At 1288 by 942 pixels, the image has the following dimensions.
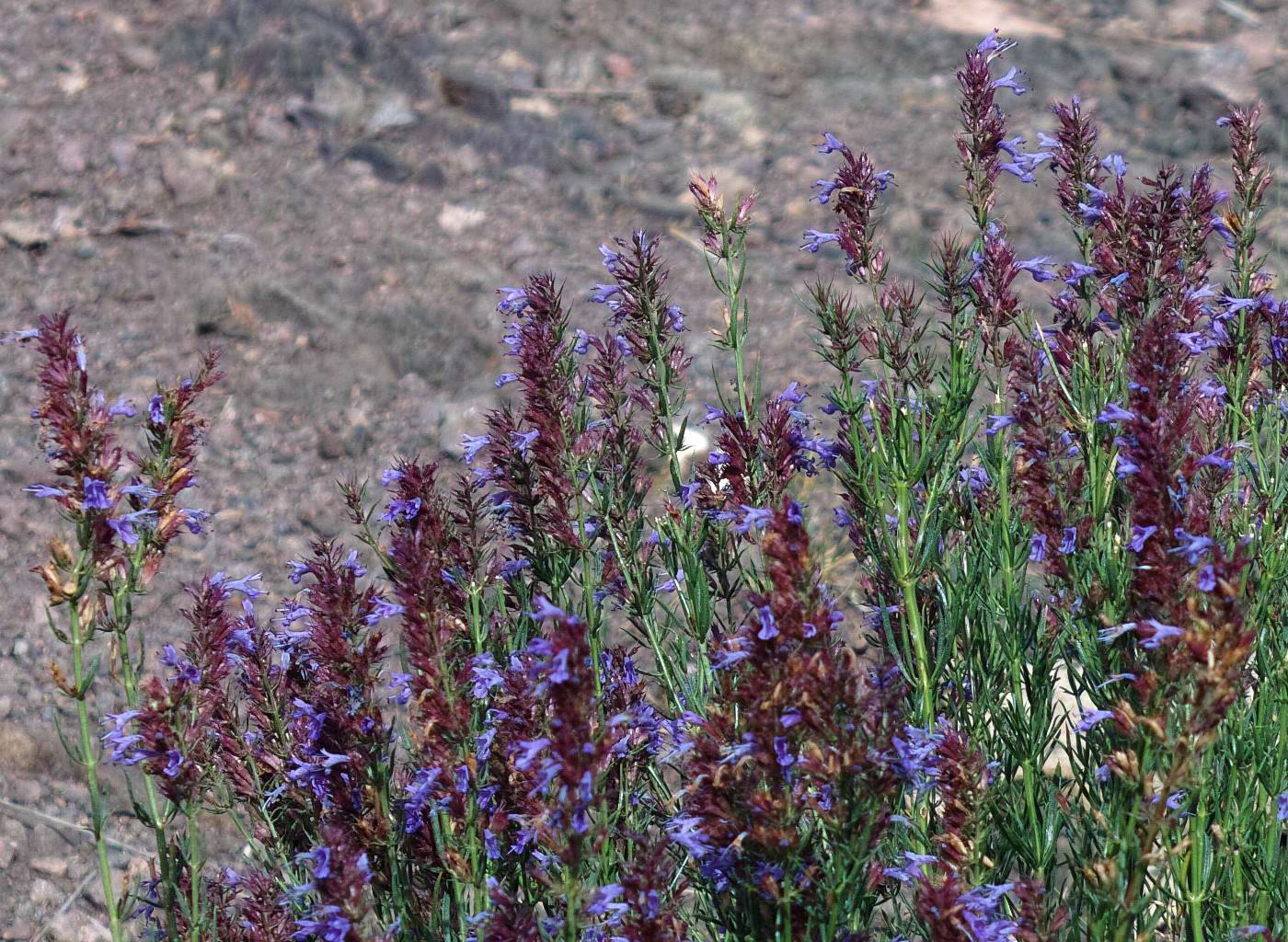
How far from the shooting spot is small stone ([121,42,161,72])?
25.1 ft

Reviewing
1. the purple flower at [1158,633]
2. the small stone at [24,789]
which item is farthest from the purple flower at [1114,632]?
the small stone at [24,789]

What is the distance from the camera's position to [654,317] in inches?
114

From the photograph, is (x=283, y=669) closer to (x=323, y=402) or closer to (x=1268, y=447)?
(x=1268, y=447)

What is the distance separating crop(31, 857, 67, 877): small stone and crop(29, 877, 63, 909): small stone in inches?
1.4

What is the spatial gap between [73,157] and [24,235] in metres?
0.67

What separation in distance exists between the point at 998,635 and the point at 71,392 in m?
1.76

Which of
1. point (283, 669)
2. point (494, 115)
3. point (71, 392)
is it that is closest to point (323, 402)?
point (494, 115)

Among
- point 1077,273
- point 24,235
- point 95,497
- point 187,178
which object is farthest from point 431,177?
point 95,497

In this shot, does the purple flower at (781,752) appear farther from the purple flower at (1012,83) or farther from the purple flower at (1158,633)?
the purple flower at (1012,83)

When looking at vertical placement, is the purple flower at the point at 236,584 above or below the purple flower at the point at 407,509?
below

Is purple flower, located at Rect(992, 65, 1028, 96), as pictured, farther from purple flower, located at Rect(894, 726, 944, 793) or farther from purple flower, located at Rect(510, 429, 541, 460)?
purple flower, located at Rect(894, 726, 944, 793)

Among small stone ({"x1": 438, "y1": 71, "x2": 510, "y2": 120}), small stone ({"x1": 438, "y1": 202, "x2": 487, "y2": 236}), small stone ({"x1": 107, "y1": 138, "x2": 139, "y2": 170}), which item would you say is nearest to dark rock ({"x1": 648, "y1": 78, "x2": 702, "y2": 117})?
small stone ({"x1": 438, "y1": 71, "x2": 510, "y2": 120})

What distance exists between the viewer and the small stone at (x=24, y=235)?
6375 millimetres

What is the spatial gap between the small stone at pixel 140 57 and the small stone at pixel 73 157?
85 centimetres
